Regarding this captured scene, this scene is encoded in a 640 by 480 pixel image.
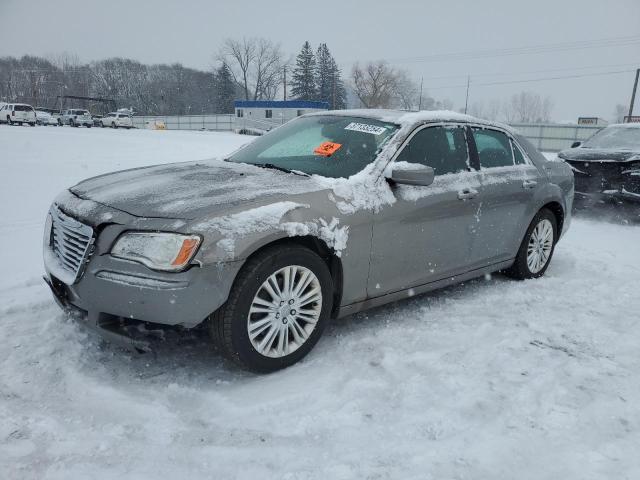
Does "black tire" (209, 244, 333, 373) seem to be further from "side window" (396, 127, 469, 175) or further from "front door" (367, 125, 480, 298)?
"side window" (396, 127, 469, 175)

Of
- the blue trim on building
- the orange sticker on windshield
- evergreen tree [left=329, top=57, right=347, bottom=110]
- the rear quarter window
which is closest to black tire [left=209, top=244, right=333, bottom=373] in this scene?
the orange sticker on windshield

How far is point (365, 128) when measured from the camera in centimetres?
382

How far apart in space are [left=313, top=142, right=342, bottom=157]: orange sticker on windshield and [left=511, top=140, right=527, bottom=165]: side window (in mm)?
2009

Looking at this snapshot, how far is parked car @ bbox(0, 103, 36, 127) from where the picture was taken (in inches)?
1377

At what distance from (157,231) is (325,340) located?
57.8 inches

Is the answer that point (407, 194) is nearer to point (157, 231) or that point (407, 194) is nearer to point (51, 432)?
point (157, 231)

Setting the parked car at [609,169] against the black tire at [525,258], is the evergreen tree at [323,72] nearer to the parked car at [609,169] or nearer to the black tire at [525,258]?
the parked car at [609,169]

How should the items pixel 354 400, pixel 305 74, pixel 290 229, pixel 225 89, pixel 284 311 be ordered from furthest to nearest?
pixel 225 89
pixel 305 74
pixel 284 311
pixel 290 229
pixel 354 400

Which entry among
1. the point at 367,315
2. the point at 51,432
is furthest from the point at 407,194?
the point at 51,432

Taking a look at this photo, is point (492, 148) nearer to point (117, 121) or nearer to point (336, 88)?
point (117, 121)

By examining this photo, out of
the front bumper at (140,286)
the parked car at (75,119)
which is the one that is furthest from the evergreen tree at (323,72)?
the front bumper at (140,286)

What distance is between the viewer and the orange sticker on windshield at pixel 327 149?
3.65 meters

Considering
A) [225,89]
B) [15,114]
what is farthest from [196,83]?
[15,114]

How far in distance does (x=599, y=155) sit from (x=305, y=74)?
257ft
